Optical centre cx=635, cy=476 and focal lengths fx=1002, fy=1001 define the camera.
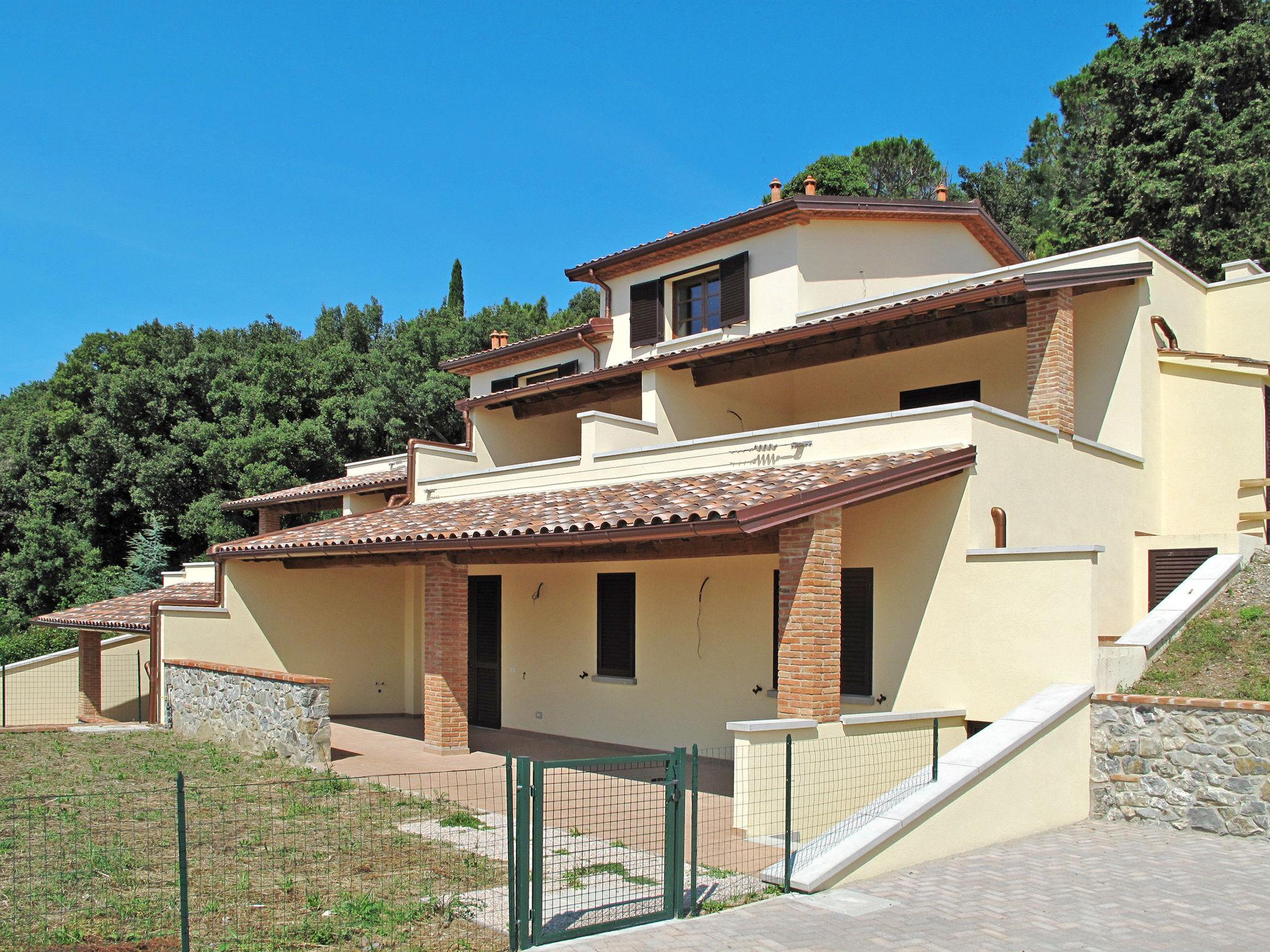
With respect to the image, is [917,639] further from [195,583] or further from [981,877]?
[195,583]

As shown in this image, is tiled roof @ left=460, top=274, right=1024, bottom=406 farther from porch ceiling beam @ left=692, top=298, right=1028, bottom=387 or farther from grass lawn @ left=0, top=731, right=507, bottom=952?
grass lawn @ left=0, top=731, right=507, bottom=952

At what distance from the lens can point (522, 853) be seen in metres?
6.38

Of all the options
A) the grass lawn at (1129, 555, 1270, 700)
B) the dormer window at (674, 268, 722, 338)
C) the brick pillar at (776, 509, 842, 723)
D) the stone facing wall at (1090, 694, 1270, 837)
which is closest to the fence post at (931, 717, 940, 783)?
the brick pillar at (776, 509, 842, 723)

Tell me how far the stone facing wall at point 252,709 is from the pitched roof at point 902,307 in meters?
7.20

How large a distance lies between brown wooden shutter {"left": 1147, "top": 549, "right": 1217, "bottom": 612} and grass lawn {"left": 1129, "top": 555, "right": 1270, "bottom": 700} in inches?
45.9

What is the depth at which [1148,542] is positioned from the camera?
14.5 meters

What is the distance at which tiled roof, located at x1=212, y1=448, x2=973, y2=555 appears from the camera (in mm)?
10328

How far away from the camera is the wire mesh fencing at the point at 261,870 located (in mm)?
6355

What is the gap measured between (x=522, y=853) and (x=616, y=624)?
8.80 m

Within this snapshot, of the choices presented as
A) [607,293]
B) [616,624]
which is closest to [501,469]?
[616,624]

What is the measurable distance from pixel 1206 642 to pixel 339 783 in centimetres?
994

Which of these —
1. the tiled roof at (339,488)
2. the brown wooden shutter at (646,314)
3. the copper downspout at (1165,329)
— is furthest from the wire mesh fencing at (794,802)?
the tiled roof at (339,488)

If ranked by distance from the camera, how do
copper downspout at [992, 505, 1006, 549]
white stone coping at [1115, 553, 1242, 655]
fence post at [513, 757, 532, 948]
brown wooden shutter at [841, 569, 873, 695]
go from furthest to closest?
brown wooden shutter at [841, 569, 873, 695] → copper downspout at [992, 505, 1006, 549] → white stone coping at [1115, 553, 1242, 655] → fence post at [513, 757, 532, 948]

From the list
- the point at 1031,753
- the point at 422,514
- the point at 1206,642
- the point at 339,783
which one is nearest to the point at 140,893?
the point at 339,783
